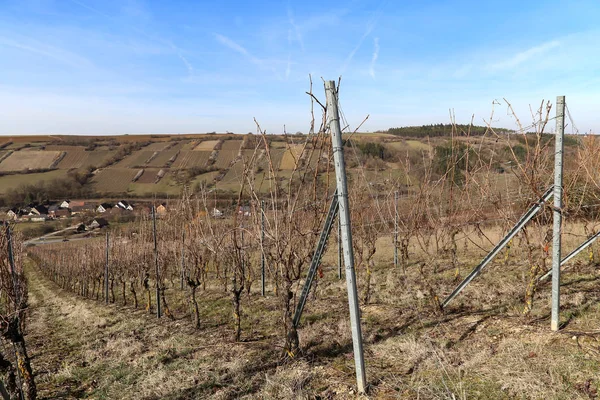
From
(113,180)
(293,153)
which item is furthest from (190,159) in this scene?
(293,153)

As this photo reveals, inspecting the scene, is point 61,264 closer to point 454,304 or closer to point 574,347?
point 454,304

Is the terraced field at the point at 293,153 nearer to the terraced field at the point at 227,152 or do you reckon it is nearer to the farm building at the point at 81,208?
the terraced field at the point at 227,152

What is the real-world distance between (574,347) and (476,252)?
7.88 meters

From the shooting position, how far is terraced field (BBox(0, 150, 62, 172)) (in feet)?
149

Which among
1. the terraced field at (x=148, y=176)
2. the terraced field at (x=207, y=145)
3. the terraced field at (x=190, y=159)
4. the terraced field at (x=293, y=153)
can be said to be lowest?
the terraced field at (x=148, y=176)

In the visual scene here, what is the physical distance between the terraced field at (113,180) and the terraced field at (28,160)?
1033cm

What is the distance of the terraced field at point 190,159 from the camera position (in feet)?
121

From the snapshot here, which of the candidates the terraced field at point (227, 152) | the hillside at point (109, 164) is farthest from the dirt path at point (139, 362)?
the terraced field at point (227, 152)

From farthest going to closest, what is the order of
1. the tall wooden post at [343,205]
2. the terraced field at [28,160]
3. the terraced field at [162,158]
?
the terraced field at [28,160], the terraced field at [162,158], the tall wooden post at [343,205]

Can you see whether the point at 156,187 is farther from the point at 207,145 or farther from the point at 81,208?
the point at 207,145

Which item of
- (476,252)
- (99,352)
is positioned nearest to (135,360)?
(99,352)

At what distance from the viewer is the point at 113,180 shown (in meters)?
40.7

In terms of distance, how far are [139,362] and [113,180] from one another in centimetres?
4139

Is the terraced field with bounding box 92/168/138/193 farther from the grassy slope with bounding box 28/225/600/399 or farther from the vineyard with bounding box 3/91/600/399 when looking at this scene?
the grassy slope with bounding box 28/225/600/399
